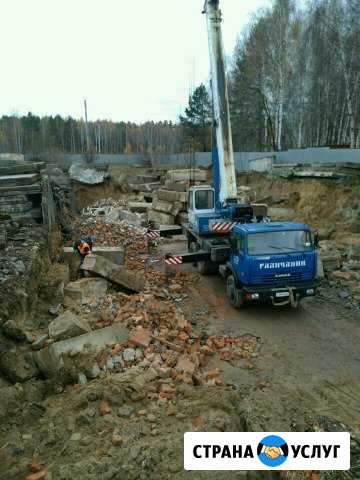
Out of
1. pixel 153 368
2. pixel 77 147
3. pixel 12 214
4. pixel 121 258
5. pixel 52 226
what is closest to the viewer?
pixel 153 368

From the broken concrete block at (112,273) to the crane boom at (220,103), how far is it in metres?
3.60

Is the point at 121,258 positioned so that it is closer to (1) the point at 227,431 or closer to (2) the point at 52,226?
(2) the point at 52,226

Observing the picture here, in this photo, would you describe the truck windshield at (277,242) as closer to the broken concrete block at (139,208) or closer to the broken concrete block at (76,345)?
the broken concrete block at (76,345)

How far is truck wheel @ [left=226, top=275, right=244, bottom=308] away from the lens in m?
8.66

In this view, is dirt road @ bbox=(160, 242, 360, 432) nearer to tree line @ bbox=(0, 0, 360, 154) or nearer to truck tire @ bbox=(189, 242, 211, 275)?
truck tire @ bbox=(189, 242, 211, 275)

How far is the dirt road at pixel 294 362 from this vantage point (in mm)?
5184

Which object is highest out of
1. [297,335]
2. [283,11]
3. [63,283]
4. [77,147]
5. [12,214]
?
[283,11]

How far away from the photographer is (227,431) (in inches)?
183

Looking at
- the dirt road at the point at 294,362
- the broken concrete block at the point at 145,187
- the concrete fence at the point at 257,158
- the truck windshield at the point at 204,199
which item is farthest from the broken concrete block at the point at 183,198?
the dirt road at the point at 294,362

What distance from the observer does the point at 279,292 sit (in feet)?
26.4

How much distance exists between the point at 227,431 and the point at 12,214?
1060cm

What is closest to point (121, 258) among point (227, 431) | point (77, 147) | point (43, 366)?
point (43, 366)

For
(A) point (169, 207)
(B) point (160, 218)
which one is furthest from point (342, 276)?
(B) point (160, 218)

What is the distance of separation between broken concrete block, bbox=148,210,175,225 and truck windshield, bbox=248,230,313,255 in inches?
411
